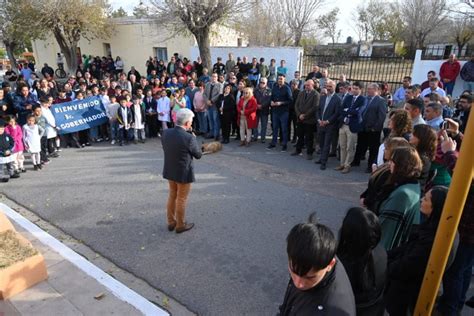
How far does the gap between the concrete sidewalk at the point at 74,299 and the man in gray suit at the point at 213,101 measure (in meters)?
6.45

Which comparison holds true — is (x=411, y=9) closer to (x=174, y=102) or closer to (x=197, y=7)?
(x=197, y=7)

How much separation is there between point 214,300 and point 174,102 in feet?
24.6

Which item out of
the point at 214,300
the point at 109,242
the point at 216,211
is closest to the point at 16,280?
the point at 109,242

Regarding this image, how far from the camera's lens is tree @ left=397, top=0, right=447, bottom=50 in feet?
101

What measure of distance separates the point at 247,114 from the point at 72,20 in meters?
18.5

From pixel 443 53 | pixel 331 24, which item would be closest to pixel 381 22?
pixel 331 24

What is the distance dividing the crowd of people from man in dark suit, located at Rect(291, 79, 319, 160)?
2 cm

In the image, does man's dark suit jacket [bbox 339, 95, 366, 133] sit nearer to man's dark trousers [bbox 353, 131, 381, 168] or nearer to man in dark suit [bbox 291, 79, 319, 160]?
man's dark trousers [bbox 353, 131, 381, 168]

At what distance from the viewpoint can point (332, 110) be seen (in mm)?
7512

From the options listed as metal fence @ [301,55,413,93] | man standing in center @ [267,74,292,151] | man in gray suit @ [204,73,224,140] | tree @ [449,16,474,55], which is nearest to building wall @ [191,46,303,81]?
metal fence @ [301,55,413,93]

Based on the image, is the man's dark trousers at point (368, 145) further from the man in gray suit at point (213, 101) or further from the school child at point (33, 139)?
the school child at point (33, 139)

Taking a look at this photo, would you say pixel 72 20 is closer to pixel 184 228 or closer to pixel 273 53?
pixel 273 53

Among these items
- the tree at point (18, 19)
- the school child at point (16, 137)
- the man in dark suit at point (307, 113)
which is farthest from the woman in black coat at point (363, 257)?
the tree at point (18, 19)

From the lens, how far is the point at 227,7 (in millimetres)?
14102
